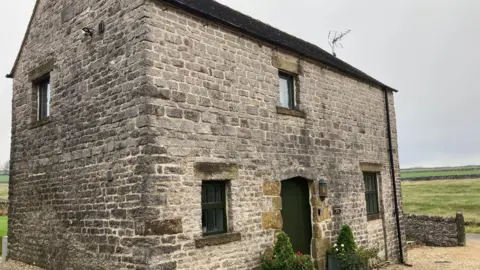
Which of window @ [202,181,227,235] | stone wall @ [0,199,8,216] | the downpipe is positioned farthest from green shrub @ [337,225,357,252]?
stone wall @ [0,199,8,216]

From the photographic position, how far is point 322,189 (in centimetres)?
1010

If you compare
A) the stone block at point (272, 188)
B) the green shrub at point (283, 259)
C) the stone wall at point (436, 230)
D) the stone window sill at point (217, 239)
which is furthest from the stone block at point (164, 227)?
the stone wall at point (436, 230)

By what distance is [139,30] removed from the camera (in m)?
7.00

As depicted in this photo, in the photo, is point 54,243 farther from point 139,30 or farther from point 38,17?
point 38,17

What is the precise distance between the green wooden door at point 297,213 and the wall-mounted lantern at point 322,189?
312mm

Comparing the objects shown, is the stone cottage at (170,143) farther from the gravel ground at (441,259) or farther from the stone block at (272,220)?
the gravel ground at (441,259)

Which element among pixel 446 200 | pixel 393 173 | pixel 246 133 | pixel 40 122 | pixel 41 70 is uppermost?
pixel 41 70

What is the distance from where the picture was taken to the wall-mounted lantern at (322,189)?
1010 cm

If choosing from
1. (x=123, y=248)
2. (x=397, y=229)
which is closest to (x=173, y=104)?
(x=123, y=248)

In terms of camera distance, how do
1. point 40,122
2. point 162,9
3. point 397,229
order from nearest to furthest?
point 162,9 → point 40,122 → point 397,229

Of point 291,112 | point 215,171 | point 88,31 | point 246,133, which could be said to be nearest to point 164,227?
point 215,171

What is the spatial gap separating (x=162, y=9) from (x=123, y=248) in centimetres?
422

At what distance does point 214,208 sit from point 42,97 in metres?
5.78

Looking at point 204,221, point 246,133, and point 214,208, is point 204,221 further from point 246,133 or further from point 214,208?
point 246,133
